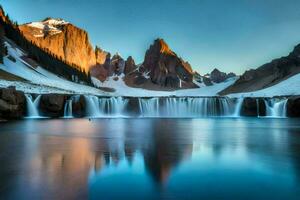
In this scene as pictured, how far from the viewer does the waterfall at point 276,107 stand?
5822cm

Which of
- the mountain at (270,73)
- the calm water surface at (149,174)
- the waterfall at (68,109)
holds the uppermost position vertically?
the mountain at (270,73)

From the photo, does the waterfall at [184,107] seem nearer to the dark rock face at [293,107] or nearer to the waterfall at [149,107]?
the waterfall at [149,107]

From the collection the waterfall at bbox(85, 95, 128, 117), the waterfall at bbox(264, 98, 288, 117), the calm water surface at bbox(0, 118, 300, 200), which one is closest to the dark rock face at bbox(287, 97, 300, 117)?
the waterfall at bbox(264, 98, 288, 117)

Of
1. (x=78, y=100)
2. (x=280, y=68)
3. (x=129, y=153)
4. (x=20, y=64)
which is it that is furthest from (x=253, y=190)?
(x=280, y=68)

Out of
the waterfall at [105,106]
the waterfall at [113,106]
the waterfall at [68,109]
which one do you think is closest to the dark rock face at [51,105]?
the waterfall at [68,109]

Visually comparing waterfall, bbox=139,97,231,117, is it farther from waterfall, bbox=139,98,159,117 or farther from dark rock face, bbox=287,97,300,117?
dark rock face, bbox=287,97,300,117

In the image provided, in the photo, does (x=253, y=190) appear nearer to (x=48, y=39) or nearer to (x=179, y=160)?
(x=179, y=160)

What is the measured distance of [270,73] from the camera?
529ft

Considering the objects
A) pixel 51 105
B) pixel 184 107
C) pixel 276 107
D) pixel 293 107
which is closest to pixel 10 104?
pixel 51 105

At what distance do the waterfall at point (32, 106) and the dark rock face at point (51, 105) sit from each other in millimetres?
705

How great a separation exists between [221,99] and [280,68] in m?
100

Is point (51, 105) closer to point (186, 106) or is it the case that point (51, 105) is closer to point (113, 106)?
point (113, 106)

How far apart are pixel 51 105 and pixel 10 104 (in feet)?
32.5

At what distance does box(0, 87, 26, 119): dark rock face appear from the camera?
3971cm
